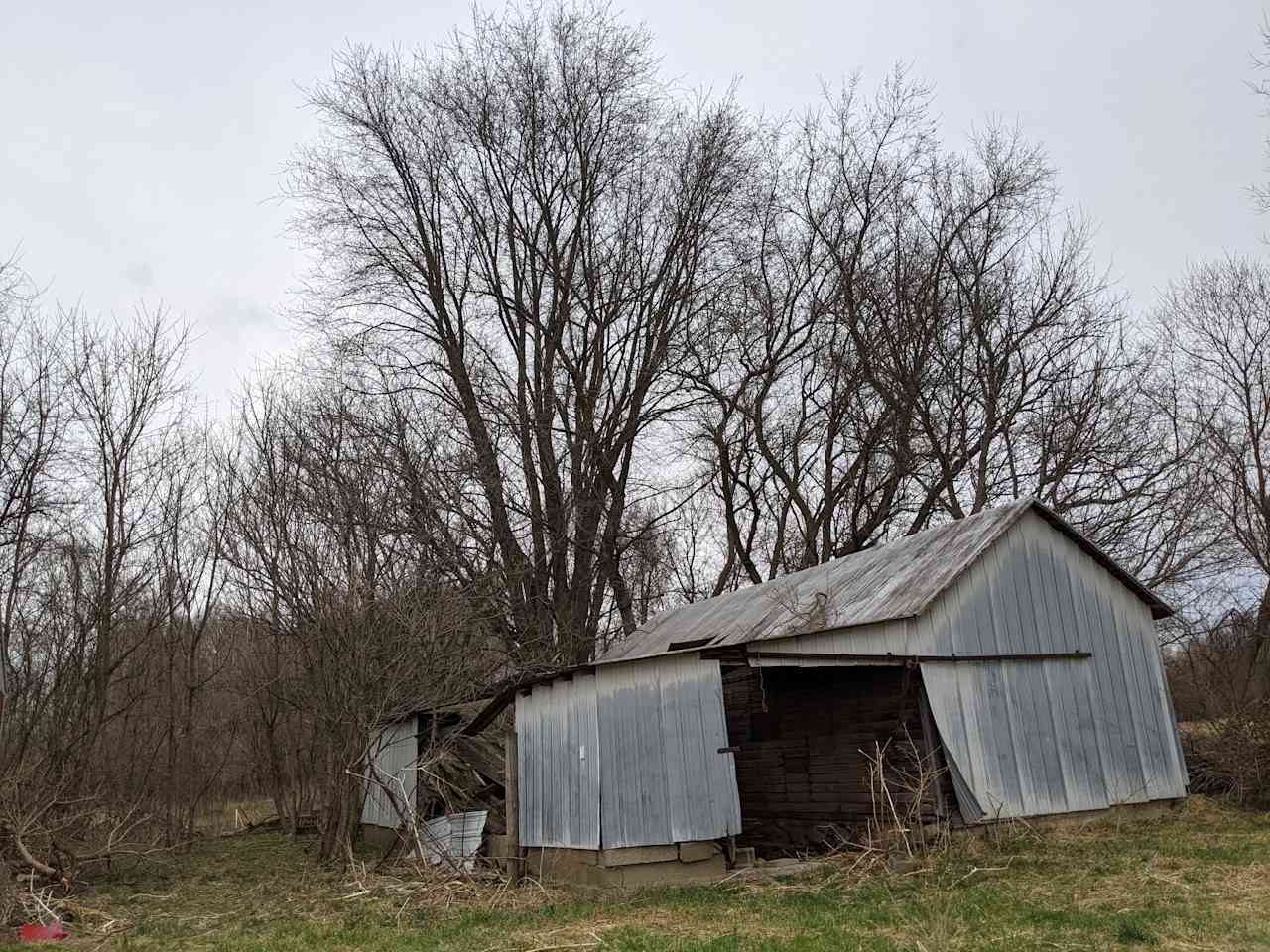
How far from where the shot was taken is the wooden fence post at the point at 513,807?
15.3 m

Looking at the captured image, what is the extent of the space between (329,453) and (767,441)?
13.2 meters

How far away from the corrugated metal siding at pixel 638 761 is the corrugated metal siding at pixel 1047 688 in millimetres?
3211

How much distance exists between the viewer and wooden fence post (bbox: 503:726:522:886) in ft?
50.1

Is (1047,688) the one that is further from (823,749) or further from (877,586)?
(823,749)

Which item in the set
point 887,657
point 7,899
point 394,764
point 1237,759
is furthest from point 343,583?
point 1237,759

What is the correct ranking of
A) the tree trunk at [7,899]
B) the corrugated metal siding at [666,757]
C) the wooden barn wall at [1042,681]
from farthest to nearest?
the wooden barn wall at [1042,681], the corrugated metal siding at [666,757], the tree trunk at [7,899]

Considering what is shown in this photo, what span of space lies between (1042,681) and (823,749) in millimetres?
3555

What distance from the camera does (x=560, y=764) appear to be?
14.9 metres

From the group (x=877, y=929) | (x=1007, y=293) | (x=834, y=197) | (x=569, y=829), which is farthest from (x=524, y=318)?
(x=877, y=929)

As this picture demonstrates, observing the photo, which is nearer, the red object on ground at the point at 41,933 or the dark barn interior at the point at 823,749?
the red object on ground at the point at 41,933

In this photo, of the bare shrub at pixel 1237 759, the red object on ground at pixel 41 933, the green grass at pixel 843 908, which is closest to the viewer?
the green grass at pixel 843 908

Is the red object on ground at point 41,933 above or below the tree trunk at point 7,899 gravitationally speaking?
below

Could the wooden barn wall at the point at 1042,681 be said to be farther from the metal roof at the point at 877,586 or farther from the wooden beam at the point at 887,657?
the metal roof at the point at 877,586

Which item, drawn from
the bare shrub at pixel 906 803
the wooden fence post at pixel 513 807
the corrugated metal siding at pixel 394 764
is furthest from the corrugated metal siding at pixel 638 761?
the corrugated metal siding at pixel 394 764
